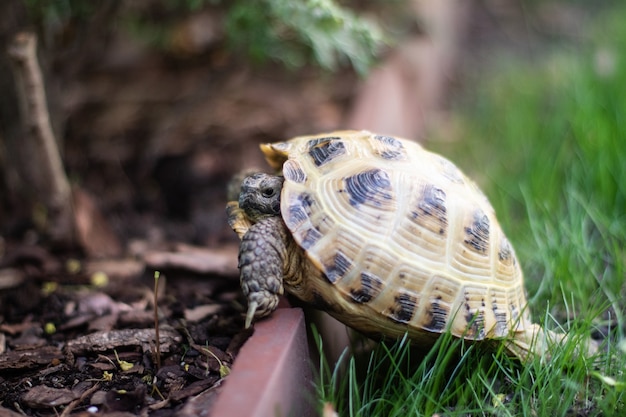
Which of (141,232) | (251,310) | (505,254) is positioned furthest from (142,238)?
(505,254)

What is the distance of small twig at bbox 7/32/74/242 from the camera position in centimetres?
251

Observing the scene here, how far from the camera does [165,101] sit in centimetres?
373

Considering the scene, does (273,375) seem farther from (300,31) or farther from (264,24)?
(264,24)

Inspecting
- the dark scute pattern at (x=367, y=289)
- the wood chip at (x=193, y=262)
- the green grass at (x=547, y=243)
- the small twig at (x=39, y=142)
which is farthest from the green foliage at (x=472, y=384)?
the small twig at (x=39, y=142)

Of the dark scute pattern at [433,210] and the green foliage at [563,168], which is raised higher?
the dark scute pattern at [433,210]

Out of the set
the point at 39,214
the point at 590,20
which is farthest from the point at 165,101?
the point at 590,20

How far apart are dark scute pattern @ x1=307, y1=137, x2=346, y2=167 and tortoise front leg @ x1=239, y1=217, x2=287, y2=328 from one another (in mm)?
327

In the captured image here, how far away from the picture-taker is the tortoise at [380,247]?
73.0 inches

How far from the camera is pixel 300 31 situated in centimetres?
281

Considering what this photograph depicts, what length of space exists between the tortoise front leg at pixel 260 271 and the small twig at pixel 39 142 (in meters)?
1.30

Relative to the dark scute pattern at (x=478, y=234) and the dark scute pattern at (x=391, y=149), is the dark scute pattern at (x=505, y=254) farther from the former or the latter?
the dark scute pattern at (x=391, y=149)

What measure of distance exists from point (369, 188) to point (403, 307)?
0.38 m

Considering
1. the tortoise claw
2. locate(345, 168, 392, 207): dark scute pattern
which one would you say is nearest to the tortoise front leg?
the tortoise claw

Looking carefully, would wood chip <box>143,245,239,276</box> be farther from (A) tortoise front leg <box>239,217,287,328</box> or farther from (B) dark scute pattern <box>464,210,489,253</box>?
(B) dark scute pattern <box>464,210,489,253</box>
